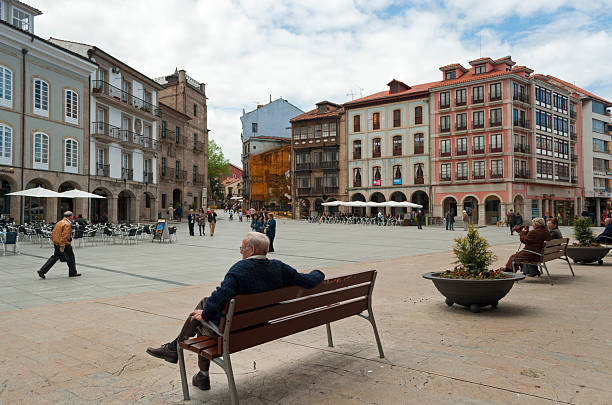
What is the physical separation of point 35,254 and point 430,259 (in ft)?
40.8

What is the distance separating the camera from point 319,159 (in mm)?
59469

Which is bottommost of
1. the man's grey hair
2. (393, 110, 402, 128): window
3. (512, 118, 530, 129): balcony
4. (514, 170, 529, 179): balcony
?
the man's grey hair

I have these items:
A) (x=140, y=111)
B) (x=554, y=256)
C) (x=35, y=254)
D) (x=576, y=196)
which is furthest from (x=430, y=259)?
(x=576, y=196)

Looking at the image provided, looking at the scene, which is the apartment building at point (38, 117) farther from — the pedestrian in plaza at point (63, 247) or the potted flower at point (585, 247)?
the potted flower at point (585, 247)

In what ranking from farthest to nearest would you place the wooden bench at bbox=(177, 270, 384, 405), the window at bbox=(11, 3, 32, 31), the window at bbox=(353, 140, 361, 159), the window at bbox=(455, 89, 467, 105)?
1. the window at bbox=(353, 140, 361, 159)
2. the window at bbox=(455, 89, 467, 105)
3. the window at bbox=(11, 3, 32, 31)
4. the wooden bench at bbox=(177, 270, 384, 405)

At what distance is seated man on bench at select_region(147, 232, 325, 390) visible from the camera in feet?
11.1

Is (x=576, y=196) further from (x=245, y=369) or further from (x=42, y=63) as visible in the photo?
(x=245, y=369)

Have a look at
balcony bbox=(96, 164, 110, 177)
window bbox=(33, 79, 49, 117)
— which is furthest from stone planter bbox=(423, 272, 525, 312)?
balcony bbox=(96, 164, 110, 177)

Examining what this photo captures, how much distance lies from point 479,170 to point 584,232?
125 feet

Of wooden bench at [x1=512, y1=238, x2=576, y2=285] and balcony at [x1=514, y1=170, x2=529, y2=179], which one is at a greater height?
balcony at [x1=514, y1=170, x2=529, y2=179]

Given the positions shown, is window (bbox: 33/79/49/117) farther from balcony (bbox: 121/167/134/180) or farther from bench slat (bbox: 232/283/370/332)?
bench slat (bbox: 232/283/370/332)

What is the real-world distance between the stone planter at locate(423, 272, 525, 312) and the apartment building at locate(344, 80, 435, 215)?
46.3 metres

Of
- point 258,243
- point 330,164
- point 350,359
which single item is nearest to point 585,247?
point 350,359

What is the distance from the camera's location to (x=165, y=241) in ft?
70.6
